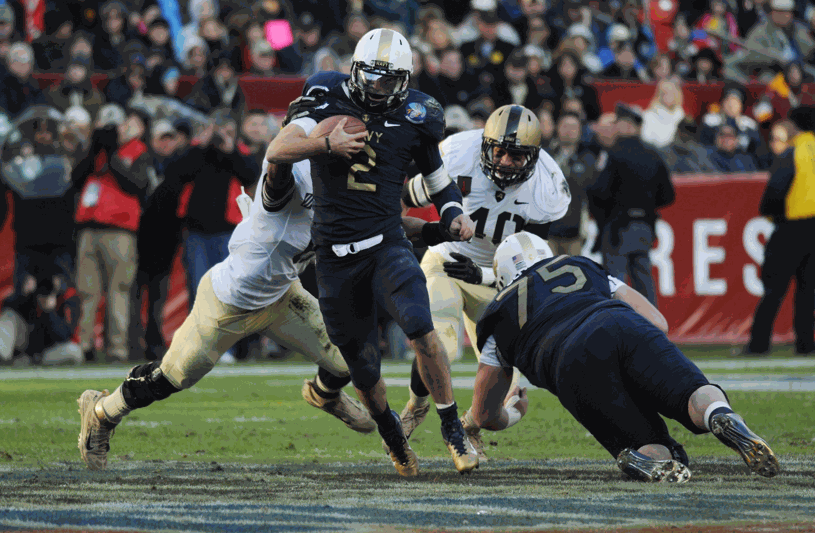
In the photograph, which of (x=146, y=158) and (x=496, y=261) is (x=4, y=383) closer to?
(x=146, y=158)

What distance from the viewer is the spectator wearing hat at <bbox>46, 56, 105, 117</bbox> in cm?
1293

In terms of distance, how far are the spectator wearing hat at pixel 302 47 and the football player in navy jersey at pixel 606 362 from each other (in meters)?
9.89

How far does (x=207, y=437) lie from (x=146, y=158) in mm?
5523

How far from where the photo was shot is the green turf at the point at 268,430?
20.7ft

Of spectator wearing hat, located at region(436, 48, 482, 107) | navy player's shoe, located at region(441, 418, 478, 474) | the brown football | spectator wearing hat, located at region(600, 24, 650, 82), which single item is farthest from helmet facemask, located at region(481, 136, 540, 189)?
spectator wearing hat, located at region(600, 24, 650, 82)

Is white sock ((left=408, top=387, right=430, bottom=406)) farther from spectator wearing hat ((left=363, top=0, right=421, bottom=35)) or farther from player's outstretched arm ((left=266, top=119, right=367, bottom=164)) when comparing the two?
spectator wearing hat ((left=363, top=0, right=421, bottom=35))

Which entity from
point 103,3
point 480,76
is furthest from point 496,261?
point 103,3

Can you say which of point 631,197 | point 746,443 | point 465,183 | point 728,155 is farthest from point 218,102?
point 746,443

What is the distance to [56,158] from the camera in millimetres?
11648

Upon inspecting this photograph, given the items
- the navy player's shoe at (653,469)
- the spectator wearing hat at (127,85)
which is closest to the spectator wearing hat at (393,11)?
the spectator wearing hat at (127,85)

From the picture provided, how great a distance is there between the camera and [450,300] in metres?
6.66

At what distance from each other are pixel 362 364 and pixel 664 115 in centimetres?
997

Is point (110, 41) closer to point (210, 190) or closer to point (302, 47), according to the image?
point (302, 47)

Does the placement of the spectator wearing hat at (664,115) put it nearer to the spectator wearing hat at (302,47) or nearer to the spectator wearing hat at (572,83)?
the spectator wearing hat at (572,83)
